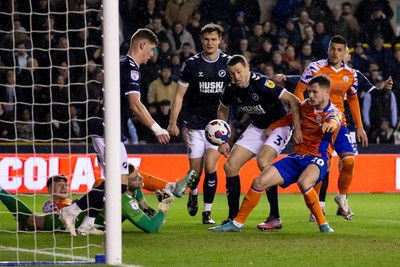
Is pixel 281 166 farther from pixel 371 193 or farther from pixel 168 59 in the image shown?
pixel 168 59

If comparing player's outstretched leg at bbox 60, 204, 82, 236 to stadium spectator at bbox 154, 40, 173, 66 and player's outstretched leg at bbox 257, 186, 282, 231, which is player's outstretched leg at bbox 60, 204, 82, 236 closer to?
player's outstretched leg at bbox 257, 186, 282, 231

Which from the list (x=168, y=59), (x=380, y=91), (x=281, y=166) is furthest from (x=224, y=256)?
(x=168, y=59)

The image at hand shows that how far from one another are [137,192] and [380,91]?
3.57 metres

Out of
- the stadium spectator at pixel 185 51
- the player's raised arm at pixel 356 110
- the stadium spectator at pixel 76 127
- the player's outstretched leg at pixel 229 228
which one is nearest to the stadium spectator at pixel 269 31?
the stadium spectator at pixel 185 51

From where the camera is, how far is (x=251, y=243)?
8391 mm

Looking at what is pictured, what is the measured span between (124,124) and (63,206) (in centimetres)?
Result: 102

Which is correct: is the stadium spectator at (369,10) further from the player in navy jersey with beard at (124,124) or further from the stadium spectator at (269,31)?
the player in navy jersey with beard at (124,124)

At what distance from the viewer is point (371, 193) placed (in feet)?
51.0

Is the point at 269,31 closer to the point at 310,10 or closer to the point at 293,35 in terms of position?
the point at 293,35

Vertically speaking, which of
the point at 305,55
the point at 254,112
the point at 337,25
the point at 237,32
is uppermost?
the point at 337,25

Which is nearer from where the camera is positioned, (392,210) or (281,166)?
(281,166)

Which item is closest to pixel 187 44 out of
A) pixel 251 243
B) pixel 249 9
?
pixel 249 9

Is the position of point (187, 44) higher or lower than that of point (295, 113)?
higher

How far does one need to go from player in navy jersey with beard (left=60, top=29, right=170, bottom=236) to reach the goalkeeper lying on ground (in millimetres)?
148
